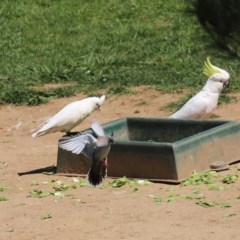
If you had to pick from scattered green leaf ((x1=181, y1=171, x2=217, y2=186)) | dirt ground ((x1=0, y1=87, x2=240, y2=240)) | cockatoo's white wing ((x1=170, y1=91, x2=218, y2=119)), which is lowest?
dirt ground ((x1=0, y1=87, x2=240, y2=240))

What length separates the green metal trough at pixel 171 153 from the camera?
8.52m

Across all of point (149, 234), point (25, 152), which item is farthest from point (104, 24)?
point (149, 234)

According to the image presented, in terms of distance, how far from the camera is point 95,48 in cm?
1500

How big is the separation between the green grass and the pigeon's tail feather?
3677mm

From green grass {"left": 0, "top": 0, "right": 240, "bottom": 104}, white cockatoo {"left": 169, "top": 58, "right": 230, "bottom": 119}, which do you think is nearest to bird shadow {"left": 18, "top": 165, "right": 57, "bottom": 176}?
white cockatoo {"left": 169, "top": 58, "right": 230, "bottom": 119}

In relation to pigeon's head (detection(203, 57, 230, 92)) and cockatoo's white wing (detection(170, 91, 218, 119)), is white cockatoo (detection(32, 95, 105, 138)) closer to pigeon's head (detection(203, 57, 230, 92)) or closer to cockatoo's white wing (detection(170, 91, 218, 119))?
cockatoo's white wing (detection(170, 91, 218, 119))

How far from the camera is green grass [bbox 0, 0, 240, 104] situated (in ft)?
42.4

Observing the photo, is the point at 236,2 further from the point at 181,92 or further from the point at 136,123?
the point at 181,92

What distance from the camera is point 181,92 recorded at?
482 inches

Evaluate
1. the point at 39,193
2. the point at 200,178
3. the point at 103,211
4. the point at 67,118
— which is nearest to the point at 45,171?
the point at 67,118

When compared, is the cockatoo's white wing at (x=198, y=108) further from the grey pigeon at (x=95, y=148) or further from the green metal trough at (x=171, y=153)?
the grey pigeon at (x=95, y=148)

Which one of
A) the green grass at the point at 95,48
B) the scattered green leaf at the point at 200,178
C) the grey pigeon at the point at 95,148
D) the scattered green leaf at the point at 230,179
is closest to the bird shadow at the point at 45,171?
the grey pigeon at the point at 95,148

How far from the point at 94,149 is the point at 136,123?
6.53 ft

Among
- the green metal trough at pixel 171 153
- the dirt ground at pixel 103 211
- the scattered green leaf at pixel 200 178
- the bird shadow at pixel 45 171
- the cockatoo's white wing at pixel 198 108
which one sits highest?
the cockatoo's white wing at pixel 198 108
